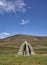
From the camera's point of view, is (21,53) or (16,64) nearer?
(16,64)

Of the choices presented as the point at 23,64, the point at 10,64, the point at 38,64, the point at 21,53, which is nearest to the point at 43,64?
the point at 38,64

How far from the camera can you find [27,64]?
30.5m

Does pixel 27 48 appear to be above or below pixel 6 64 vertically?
above

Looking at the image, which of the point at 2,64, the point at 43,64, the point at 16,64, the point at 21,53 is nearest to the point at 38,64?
the point at 43,64

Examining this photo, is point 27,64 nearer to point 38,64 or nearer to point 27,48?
point 38,64

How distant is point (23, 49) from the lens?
52.0 m

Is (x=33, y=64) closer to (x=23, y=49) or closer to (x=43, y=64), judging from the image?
(x=43, y=64)

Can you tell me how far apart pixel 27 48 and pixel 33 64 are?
20.2 m

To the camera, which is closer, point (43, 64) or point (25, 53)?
point (43, 64)

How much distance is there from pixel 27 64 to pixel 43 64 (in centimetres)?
257

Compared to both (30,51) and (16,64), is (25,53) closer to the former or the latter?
(30,51)

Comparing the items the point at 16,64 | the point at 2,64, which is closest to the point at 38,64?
the point at 16,64

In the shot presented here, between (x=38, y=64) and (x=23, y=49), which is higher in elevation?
(x=23, y=49)

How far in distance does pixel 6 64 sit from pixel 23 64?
2.80 metres
